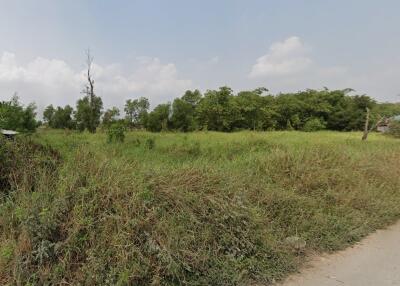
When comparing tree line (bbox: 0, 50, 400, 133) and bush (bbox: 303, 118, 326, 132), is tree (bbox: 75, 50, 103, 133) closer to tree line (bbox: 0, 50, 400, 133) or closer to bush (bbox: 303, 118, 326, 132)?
tree line (bbox: 0, 50, 400, 133)

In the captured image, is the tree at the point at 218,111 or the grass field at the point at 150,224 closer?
the grass field at the point at 150,224

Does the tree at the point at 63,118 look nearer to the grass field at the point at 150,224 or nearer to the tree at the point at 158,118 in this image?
the tree at the point at 158,118

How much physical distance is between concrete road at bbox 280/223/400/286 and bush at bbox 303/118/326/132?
22.2 meters

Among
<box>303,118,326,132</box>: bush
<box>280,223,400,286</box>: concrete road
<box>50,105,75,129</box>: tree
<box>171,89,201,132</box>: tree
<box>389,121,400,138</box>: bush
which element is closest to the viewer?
<box>280,223,400,286</box>: concrete road

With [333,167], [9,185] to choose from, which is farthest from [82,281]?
[333,167]

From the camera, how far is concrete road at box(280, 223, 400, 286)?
8.51ft

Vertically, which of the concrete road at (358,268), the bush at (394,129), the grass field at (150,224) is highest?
the bush at (394,129)

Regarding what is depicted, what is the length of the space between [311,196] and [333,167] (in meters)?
1.14

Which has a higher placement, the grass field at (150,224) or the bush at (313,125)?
the bush at (313,125)

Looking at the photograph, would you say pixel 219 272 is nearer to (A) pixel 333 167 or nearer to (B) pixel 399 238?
(B) pixel 399 238

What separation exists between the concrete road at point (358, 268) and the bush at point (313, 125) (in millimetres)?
22156

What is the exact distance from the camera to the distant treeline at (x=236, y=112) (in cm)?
2333

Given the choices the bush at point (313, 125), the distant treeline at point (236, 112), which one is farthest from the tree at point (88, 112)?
the bush at point (313, 125)

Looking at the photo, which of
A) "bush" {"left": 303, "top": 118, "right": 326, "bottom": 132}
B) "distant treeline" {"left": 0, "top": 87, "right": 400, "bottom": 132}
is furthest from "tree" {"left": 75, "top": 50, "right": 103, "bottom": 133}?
"bush" {"left": 303, "top": 118, "right": 326, "bottom": 132}
